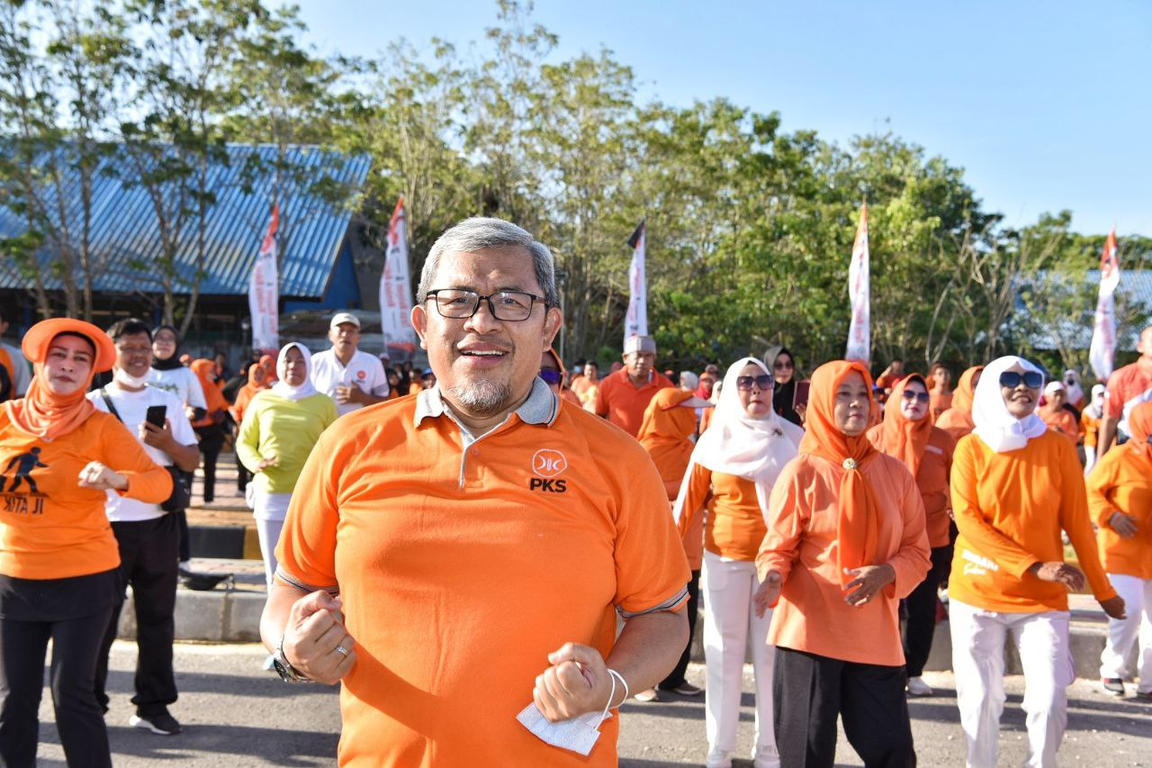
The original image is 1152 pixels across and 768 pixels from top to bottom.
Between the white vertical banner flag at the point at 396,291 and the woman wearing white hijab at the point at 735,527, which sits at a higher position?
the white vertical banner flag at the point at 396,291

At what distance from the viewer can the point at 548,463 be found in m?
2.09

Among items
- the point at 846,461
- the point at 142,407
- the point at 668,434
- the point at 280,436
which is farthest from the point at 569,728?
the point at 668,434

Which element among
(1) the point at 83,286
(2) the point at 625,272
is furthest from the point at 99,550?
(2) the point at 625,272

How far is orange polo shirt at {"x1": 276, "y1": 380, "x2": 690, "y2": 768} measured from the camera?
1967mm

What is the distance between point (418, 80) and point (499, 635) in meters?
24.5

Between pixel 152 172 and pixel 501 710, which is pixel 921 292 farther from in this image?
pixel 501 710

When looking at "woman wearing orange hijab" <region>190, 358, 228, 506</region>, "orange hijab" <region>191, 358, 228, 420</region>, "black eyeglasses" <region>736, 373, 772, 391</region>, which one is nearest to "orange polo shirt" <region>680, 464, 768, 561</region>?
"black eyeglasses" <region>736, 373, 772, 391</region>

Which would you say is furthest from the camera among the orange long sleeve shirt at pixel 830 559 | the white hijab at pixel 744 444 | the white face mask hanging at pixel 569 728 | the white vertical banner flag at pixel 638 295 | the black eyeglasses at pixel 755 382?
the white vertical banner flag at pixel 638 295

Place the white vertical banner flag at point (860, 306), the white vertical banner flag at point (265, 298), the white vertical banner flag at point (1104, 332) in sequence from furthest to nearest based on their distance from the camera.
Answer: the white vertical banner flag at point (265, 298) < the white vertical banner flag at point (1104, 332) < the white vertical banner flag at point (860, 306)

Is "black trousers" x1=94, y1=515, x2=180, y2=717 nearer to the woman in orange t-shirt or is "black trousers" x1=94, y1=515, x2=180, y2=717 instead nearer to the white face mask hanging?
the woman in orange t-shirt

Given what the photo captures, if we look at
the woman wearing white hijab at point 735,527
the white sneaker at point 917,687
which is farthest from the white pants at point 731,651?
the white sneaker at point 917,687

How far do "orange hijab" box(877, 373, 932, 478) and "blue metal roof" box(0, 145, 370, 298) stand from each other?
52.1 ft

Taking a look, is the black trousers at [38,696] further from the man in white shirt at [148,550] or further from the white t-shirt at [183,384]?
the white t-shirt at [183,384]

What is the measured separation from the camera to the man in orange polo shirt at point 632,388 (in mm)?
8164
